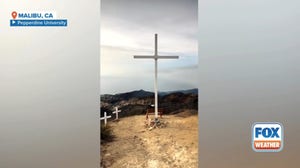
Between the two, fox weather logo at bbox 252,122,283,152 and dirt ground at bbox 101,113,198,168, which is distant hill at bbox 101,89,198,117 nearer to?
dirt ground at bbox 101,113,198,168

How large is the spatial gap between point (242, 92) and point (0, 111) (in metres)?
1.68

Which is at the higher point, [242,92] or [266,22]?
[266,22]

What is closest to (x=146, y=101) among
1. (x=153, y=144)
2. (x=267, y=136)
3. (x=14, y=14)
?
(x=153, y=144)

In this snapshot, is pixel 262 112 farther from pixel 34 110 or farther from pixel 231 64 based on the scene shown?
pixel 34 110

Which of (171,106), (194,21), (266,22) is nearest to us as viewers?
(266,22)

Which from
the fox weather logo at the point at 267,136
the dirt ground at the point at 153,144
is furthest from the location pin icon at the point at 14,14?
the fox weather logo at the point at 267,136

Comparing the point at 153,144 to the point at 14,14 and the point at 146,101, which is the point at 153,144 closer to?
the point at 146,101

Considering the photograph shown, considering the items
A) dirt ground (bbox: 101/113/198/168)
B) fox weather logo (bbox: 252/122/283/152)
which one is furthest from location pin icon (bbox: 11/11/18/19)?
fox weather logo (bbox: 252/122/283/152)

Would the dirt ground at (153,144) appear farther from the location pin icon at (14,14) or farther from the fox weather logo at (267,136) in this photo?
the location pin icon at (14,14)

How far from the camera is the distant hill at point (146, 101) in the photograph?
9.87 ft

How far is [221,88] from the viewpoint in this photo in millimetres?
1710

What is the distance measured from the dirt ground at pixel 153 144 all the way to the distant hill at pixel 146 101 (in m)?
0.11


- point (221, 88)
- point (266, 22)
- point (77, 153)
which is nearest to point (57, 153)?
point (77, 153)

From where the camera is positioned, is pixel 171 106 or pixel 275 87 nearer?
pixel 275 87
